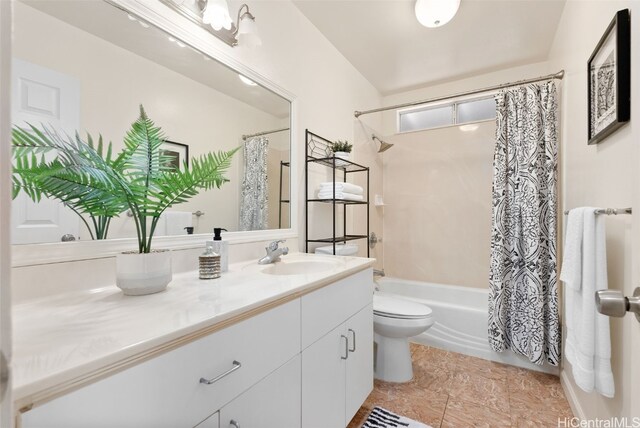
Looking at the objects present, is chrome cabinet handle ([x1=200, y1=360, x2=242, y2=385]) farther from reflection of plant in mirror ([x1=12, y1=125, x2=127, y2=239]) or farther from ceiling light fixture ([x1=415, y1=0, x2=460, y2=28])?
ceiling light fixture ([x1=415, y1=0, x2=460, y2=28])

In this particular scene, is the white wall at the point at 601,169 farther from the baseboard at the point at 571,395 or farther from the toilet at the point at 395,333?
the toilet at the point at 395,333

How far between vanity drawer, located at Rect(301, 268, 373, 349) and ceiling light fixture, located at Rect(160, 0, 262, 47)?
123 cm

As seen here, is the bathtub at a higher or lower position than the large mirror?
lower

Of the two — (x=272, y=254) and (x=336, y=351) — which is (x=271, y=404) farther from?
(x=272, y=254)

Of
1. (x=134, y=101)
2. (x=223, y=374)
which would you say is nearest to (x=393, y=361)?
(x=223, y=374)

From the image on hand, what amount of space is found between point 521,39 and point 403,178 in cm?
152

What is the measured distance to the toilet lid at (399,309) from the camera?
185 centimetres

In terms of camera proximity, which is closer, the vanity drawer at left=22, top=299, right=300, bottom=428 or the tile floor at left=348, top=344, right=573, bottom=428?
the vanity drawer at left=22, top=299, right=300, bottom=428

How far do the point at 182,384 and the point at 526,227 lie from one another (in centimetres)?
233

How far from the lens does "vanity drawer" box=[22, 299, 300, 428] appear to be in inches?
18.6

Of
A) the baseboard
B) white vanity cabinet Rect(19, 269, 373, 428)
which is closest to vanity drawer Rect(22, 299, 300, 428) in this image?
white vanity cabinet Rect(19, 269, 373, 428)

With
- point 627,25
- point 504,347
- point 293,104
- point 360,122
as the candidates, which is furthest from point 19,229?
point 504,347

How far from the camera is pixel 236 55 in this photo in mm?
1456

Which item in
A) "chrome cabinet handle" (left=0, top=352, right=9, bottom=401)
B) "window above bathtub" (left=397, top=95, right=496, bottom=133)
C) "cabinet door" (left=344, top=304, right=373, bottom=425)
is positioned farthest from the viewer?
"window above bathtub" (left=397, top=95, right=496, bottom=133)
